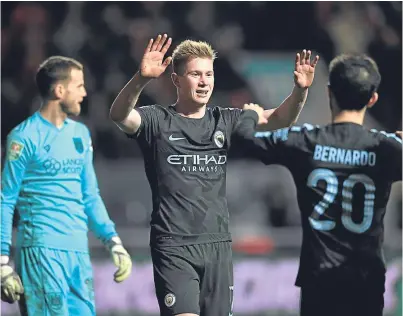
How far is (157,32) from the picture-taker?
15.4 metres

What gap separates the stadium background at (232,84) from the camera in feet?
42.8

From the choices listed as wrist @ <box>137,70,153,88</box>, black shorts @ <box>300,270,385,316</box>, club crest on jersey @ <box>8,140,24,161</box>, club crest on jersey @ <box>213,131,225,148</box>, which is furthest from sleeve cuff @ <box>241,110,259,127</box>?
club crest on jersey @ <box>8,140,24,161</box>

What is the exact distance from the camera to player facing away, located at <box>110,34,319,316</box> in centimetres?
758

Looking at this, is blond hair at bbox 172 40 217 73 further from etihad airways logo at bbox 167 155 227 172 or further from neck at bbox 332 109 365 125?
neck at bbox 332 109 365 125

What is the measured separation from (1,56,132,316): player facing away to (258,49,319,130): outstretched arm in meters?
1.71

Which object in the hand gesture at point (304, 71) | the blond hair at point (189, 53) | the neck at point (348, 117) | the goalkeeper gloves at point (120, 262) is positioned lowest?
the goalkeeper gloves at point (120, 262)

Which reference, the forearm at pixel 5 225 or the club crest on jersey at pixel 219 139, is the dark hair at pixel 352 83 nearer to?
the club crest on jersey at pixel 219 139

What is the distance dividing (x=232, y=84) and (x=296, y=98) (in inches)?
281

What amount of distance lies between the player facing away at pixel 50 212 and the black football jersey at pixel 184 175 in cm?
118

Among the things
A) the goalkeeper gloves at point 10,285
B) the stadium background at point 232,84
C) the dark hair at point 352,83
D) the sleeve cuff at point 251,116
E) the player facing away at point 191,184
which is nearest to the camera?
the dark hair at point 352,83

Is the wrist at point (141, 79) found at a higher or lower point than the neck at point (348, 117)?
higher

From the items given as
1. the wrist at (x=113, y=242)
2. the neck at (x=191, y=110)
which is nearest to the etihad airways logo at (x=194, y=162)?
the neck at (x=191, y=110)

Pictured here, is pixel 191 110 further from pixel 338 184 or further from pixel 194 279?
pixel 338 184

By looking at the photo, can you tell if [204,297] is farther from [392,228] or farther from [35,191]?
[392,228]
